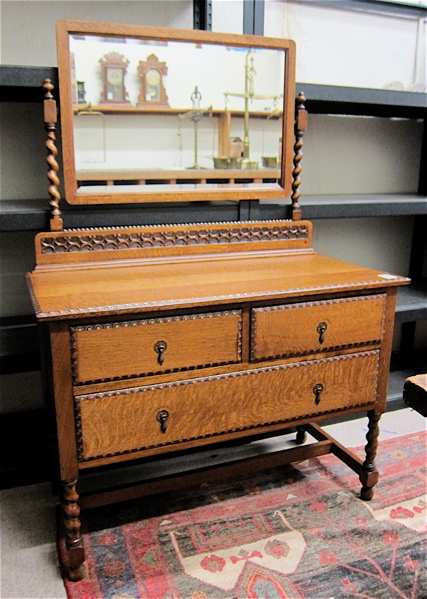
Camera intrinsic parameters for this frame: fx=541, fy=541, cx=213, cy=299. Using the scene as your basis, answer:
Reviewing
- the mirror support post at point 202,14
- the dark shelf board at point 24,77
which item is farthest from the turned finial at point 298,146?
the dark shelf board at point 24,77

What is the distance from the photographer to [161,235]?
207 centimetres

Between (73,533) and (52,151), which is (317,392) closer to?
(73,533)

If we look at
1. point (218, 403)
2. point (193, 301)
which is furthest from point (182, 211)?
point (218, 403)

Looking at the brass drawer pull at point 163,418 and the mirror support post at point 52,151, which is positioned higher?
the mirror support post at point 52,151

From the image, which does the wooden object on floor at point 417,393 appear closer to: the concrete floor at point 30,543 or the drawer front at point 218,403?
the drawer front at point 218,403

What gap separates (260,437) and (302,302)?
1.01 meters

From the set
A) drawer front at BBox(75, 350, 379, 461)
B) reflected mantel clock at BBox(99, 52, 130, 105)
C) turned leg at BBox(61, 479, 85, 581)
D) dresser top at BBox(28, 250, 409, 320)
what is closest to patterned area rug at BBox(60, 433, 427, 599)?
turned leg at BBox(61, 479, 85, 581)

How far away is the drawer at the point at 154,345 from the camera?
1527 millimetres

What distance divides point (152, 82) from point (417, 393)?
1.54m

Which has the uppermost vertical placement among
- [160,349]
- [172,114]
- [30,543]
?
[172,114]

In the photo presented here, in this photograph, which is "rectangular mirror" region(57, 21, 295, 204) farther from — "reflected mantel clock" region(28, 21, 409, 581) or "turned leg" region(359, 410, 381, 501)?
"turned leg" region(359, 410, 381, 501)

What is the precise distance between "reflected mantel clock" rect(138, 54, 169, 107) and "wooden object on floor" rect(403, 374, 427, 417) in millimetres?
1468

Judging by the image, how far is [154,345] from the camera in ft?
5.24

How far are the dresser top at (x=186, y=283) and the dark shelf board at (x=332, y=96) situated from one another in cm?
65
